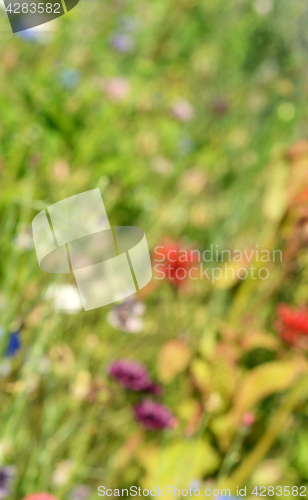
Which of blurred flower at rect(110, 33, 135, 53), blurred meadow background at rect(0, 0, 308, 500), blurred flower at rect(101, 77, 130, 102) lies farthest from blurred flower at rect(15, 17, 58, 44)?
blurred flower at rect(110, 33, 135, 53)

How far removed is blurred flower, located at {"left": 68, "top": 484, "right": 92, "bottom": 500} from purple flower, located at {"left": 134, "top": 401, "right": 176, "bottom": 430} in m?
0.09

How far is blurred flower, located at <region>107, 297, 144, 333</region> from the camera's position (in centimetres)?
61

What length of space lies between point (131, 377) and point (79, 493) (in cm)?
14

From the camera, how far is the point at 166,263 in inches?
24.5

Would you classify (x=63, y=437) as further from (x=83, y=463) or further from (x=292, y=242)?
(x=292, y=242)

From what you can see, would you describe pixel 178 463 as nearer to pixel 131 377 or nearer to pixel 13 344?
pixel 131 377

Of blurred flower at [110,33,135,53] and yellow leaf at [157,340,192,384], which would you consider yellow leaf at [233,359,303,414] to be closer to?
yellow leaf at [157,340,192,384]

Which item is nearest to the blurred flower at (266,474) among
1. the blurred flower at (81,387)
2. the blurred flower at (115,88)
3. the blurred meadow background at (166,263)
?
the blurred meadow background at (166,263)

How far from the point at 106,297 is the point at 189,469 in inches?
10.2

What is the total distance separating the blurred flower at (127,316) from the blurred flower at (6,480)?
9.1 inches

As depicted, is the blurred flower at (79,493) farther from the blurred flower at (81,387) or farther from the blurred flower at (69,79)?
the blurred flower at (69,79)

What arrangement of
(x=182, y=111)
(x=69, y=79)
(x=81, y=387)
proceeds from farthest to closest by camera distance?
(x=182, y=111)
(x=69, y=79)
(x=81, y=387)

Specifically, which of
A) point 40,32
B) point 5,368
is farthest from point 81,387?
point 40,32

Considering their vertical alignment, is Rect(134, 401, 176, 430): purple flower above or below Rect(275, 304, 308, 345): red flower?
below
